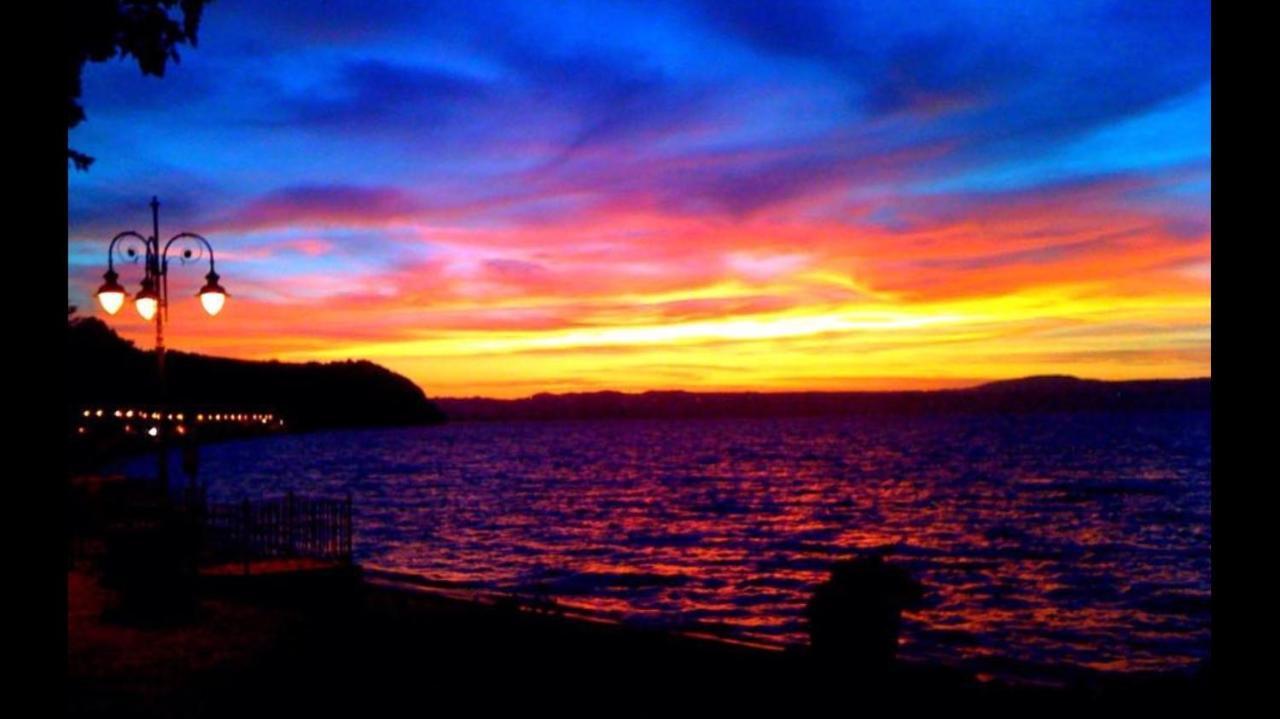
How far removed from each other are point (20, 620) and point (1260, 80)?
2.96m

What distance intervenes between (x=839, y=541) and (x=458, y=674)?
30348mm

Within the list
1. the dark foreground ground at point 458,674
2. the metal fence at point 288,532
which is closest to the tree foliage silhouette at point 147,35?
the dark foreground ground at point 458,674

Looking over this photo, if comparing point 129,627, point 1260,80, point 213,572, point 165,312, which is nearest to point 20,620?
point 1260,80

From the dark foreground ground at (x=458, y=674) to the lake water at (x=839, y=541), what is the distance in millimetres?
8250

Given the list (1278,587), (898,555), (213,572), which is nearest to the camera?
(1278,587)

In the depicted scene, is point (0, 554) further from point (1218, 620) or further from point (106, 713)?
point (106, 713)

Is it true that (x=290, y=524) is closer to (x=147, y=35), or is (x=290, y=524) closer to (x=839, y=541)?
(x=147, y=35)

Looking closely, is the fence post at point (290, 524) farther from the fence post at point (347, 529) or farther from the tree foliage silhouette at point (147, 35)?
the tree foliage silhouette at point (147, 35)

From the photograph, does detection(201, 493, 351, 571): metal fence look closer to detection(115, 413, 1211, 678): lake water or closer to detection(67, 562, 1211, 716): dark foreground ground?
detection(67, 562, 1211, 716): dark foreground ground

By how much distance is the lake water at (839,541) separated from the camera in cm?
2191

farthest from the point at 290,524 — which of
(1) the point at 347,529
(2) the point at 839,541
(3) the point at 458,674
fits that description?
(2) the point at 839,541

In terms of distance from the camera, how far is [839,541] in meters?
39.1

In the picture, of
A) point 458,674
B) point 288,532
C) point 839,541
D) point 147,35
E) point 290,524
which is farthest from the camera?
point 839,541

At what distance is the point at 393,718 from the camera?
342 inches
